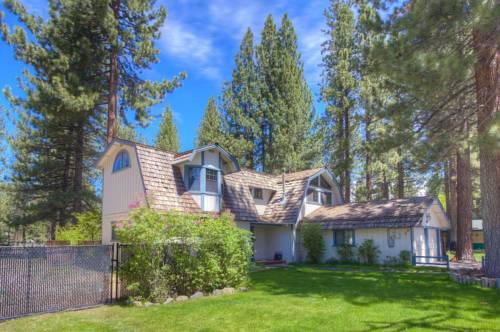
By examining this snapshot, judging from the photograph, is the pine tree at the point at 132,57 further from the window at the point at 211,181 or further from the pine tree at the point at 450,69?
the pine tree at the point at 450,69

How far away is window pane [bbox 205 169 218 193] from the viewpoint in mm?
18000

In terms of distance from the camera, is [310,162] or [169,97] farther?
[310,162]

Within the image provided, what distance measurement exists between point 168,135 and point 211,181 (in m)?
23.6

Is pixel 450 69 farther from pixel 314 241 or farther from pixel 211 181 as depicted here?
pixel 314 241

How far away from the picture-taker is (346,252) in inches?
774

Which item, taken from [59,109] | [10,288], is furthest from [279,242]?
[10,288]

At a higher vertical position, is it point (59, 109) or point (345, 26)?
point (345, 26)

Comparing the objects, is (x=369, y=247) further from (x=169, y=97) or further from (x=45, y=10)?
(x=45, y=10)

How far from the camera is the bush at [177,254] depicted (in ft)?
31.0

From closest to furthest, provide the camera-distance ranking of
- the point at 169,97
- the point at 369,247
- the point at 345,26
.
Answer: the point at 369,247 → the point at 169,97 → the point at 345,26

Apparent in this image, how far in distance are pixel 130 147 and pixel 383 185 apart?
22.6 meters

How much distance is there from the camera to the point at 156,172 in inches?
636

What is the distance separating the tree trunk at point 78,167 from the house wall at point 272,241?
1051 cm

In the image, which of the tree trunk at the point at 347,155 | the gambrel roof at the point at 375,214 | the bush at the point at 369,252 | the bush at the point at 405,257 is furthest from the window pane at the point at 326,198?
the bush at the point at 405,257
